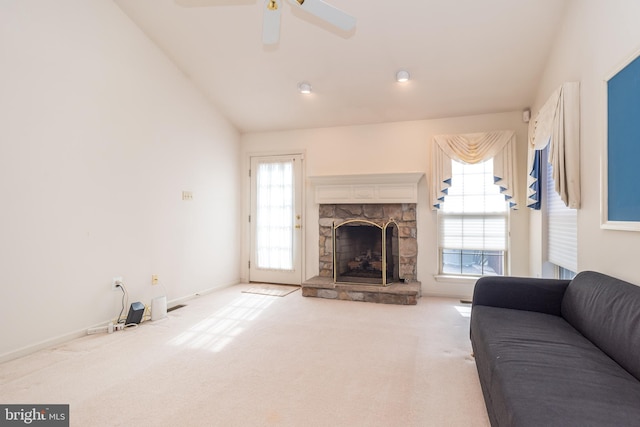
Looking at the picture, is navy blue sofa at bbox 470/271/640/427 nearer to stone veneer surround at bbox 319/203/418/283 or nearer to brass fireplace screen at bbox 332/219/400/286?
stone veneer surround at bbox 319/203/418/283

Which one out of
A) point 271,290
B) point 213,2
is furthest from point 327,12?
point 271,290

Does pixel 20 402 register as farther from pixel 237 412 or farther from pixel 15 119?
pixel 15 119

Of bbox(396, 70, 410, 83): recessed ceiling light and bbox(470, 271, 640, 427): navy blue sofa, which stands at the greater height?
bbox(396, 70, 410, 83): recessed ceiling light

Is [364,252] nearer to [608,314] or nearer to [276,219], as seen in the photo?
[276,219]

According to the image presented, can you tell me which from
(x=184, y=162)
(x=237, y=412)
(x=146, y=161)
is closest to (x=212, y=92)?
(x=184, y=162)

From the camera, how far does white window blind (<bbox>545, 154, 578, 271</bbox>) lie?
2899 mm

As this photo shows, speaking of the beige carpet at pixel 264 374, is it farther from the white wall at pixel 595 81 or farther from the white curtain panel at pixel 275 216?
the white curtain panel at pixel 275 216

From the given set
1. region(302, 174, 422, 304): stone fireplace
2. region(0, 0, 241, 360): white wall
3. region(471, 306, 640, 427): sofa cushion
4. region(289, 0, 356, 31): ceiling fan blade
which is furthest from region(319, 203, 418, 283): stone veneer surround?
region(289, 0, 356, 31): ceiling fan blade

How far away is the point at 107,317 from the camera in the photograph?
10.8ft

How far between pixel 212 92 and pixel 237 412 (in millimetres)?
4048

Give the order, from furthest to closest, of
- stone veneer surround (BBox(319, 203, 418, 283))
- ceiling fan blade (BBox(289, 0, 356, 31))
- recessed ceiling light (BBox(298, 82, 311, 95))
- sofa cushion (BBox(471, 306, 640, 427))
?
stone veneer surround (BBox(319, 203, 418, 283)) < recessed ceiling light (BBox(298, 82, 311, 95)) < ceiling fan blade (BBox(289, 0, 356, 31)) < sofa cushion (BBox(471, 306, 640, 427))

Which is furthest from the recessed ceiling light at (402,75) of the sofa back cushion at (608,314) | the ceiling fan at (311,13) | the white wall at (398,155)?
the sofa back cushion at (608,314)

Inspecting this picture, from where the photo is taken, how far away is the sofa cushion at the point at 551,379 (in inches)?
45.0

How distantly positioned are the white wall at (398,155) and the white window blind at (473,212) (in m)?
0.16
